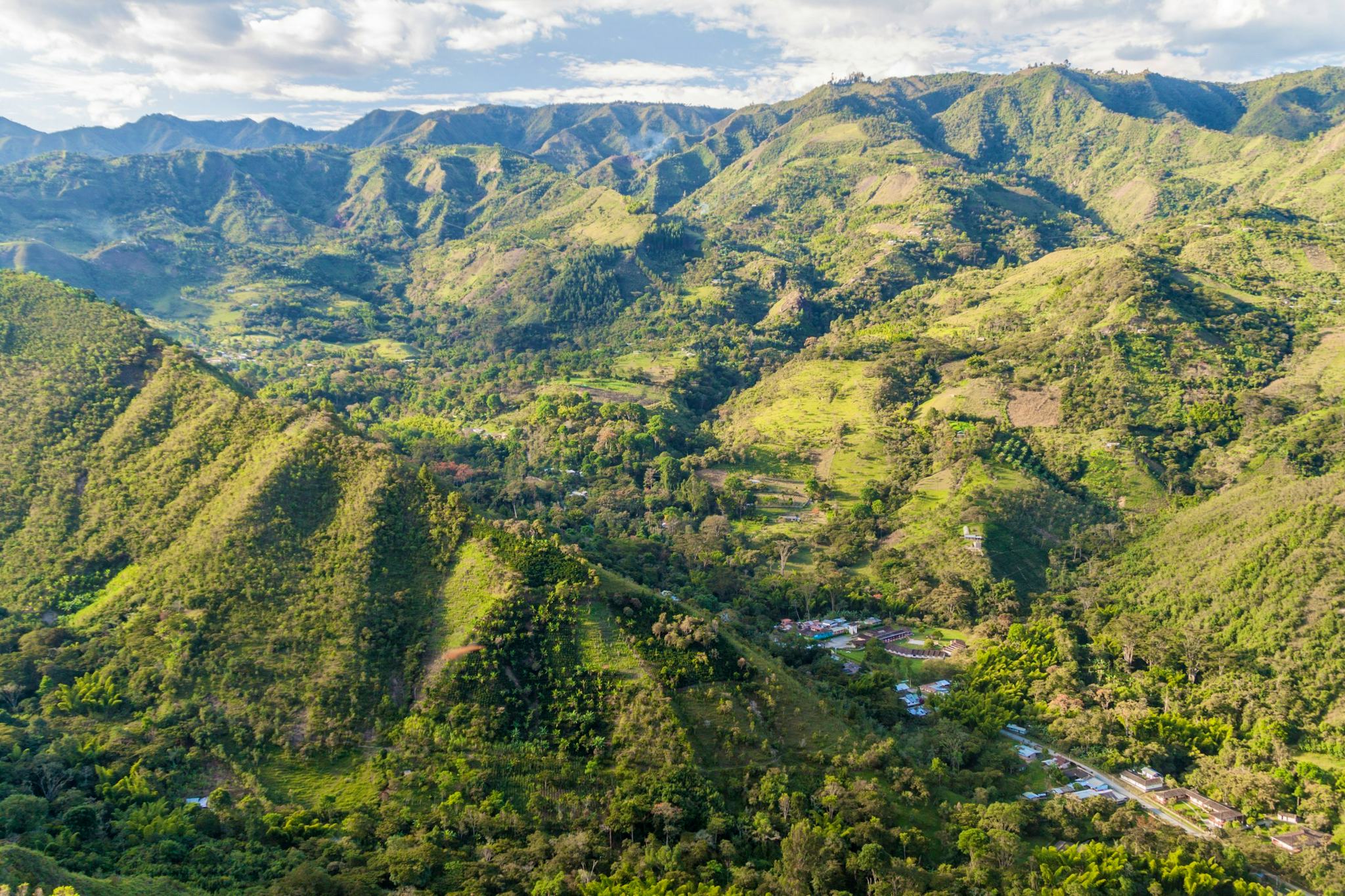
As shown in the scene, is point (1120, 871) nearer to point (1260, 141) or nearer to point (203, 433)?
point (203, 433)

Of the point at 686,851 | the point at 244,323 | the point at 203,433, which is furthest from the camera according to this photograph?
the point at 244,323

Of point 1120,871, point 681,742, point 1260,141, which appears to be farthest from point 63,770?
point 1260,141

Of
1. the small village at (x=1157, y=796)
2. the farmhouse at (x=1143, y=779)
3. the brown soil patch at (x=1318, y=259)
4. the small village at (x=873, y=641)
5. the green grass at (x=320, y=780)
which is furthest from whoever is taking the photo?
the brown soil patch at (x=1318, y=259)

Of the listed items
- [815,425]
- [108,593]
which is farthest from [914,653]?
[108,593]

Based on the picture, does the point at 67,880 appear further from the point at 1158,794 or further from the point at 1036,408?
the point at 1036,408

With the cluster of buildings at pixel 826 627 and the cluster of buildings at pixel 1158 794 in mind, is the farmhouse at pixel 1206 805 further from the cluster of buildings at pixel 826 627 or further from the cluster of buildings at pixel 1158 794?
the cluster of buildings at pixel 826 627

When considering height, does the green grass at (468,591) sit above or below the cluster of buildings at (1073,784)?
above

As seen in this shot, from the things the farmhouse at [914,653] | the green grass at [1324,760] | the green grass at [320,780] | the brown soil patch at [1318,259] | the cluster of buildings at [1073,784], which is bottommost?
the cluster of buildings at [1073,784]

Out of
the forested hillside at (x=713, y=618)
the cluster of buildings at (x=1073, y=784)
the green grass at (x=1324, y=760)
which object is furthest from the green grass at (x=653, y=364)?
the green grass at (x=1324, y=760)
